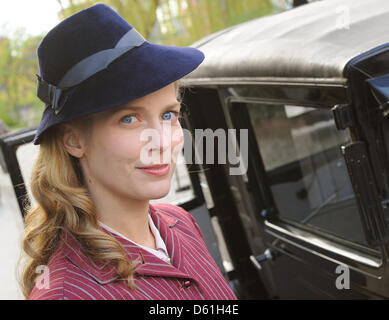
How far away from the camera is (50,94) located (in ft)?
4.14

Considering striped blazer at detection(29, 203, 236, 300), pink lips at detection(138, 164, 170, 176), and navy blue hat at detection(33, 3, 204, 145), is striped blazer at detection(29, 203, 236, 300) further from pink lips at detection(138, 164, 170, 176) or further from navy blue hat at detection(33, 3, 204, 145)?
navy blue hat at detection(33, 3, 204, 145)

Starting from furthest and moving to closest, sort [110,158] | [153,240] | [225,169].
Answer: [225,169]
[153,240]
[110,158]

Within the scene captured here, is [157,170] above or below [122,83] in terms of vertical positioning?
below

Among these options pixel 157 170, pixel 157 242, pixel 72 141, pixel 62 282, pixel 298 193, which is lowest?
pixel 298 193

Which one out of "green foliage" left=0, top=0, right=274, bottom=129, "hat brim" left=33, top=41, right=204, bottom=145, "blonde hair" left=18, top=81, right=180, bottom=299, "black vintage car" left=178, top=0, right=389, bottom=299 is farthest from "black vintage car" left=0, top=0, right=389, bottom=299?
"green foliage" left=0, top=0, right=274, bottom=129

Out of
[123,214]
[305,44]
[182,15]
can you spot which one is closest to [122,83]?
[123,214]

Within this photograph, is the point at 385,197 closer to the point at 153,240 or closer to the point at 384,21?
the point at 384,21

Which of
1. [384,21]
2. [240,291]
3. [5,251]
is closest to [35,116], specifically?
[5,251]

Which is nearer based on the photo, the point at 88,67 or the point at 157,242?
the point at 88,67

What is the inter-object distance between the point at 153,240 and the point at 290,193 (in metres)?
1.25

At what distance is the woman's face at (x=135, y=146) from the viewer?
4.06ft

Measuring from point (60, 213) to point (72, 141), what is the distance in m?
0.18

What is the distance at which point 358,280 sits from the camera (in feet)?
6.43

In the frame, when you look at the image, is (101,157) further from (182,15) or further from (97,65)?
(182,15)
